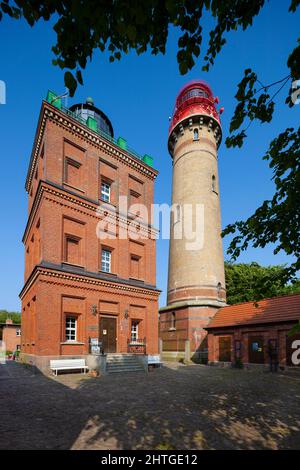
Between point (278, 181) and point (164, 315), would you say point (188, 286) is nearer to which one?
point (164, 315)

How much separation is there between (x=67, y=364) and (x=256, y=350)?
12.8 m

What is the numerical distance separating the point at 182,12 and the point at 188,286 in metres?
26.1

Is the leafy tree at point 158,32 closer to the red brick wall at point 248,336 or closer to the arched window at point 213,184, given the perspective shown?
the red brick wall at point 248,336

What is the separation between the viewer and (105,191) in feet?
76.1

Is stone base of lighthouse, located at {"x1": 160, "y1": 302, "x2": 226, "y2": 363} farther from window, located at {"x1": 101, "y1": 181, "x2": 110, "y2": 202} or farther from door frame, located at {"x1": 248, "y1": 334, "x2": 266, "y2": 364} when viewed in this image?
window, located at {"x1": 101, "y1": 181, "x2": 110, "y2": 202}

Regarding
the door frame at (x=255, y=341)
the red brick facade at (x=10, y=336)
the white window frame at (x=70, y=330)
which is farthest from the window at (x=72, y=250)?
the red brick facade at (x=10, y=336)

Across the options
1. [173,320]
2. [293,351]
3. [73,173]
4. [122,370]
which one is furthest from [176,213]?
[122,370]

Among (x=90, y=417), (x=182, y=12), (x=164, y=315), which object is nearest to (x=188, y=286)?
(x=164, y=315)

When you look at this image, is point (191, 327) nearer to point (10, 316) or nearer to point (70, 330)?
point (70, 330)

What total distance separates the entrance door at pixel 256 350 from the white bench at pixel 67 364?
38.4ft

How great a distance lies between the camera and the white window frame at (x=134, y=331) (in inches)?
890

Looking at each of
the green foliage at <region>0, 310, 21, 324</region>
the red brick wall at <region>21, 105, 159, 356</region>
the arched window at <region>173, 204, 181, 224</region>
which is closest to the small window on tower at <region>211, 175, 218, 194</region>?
the arched window at <region>173, 204, 181, 224</region>

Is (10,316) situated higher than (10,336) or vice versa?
(10,316)
